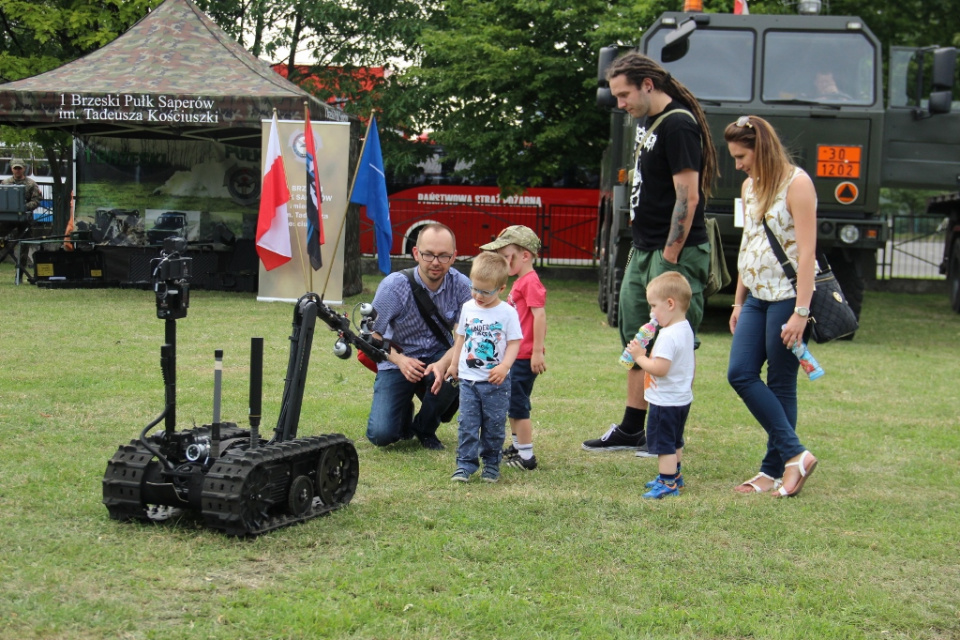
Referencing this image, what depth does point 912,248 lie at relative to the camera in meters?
26.1

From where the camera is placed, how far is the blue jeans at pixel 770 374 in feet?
17.1

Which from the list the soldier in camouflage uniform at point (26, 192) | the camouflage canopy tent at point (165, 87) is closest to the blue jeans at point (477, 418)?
the camouflage canopy tent at point (165, 87)

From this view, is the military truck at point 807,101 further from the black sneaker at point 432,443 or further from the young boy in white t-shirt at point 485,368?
the young boy in white t-shirt at point 485,368

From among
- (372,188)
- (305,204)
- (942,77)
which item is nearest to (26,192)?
(305,204)

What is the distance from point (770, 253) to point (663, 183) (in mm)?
810

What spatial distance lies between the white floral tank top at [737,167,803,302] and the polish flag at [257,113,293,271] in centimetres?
893

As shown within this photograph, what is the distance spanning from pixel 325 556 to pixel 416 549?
1.11 ft

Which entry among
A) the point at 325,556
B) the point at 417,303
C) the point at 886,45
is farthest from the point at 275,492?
the point at 886,45

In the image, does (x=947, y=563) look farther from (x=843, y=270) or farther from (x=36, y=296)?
(x=36, y=296)

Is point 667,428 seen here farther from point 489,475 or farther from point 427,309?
point 427,309

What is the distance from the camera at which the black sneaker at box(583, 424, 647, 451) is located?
621 centimetres

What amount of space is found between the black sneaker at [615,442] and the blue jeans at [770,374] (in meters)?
1.00

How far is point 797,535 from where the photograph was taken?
4496mm

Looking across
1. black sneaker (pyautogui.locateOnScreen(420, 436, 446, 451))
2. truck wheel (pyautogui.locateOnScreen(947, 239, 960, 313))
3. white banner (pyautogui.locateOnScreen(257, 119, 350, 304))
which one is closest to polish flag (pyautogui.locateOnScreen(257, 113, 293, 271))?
white banner (pyautogui.locateOnScreen(257, 119, 350, 304))
